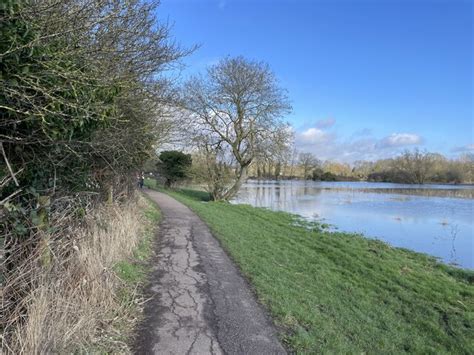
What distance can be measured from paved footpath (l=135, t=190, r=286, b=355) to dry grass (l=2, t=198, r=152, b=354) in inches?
16.9

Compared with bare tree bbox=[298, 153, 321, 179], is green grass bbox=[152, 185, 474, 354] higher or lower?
lower

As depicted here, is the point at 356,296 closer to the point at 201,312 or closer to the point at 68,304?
the point at 201,312

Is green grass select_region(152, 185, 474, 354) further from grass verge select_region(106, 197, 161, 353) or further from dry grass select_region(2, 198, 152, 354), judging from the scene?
dry grass select_region(2, 198, 152, 354)

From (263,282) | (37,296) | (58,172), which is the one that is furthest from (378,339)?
(58,172)

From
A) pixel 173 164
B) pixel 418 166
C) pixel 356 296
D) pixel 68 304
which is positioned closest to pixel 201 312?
pixel 68 304

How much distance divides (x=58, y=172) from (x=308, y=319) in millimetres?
3802

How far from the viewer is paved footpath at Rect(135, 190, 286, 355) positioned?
4066 mm

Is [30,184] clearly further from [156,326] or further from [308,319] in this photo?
[308,319]

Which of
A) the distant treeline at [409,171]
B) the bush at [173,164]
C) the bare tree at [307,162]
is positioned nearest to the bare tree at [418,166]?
the distant treeline at [409,171]

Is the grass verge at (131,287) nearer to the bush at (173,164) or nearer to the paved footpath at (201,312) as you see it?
the paved footpath at (201,312)

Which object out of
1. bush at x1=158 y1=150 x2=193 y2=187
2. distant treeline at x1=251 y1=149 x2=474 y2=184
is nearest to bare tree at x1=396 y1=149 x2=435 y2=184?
distant treeline at x1=251 y1=149 x2=474 y2=184

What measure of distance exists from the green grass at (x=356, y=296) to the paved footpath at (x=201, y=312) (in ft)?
0.97

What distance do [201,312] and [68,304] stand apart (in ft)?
5.79

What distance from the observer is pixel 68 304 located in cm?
382
